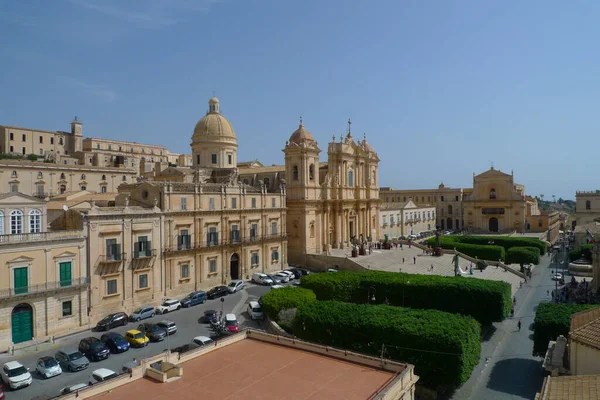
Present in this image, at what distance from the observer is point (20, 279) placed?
28.6 meters

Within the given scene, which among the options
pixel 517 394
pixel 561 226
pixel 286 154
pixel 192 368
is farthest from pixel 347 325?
pixel 561 226

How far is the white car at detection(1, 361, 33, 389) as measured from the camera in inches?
883

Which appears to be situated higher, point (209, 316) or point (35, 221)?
point (35, 221)

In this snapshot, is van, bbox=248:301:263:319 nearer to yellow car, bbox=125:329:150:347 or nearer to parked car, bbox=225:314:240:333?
parked car, bbox=225:314:240:333

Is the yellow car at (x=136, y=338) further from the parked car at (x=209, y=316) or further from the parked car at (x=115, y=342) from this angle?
the parked car at (x=209, y=316)

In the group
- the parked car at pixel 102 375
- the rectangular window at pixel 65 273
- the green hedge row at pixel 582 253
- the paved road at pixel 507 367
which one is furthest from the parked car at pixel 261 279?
the green hedge row at pixel 582 253

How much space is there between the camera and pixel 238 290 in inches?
1677

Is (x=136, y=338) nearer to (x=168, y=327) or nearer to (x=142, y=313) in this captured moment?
(x=168, y=327)

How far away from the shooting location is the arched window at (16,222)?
2978 centimetres

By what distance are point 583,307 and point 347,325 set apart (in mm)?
15271

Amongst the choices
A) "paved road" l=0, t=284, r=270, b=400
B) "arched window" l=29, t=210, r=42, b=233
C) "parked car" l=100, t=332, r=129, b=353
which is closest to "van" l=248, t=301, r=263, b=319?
"paved road" l=0, t=284, r=270, b=400

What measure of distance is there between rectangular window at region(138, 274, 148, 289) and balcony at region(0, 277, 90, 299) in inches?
181

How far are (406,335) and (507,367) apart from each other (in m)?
7.93

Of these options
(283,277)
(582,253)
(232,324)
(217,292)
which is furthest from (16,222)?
(582,253)
